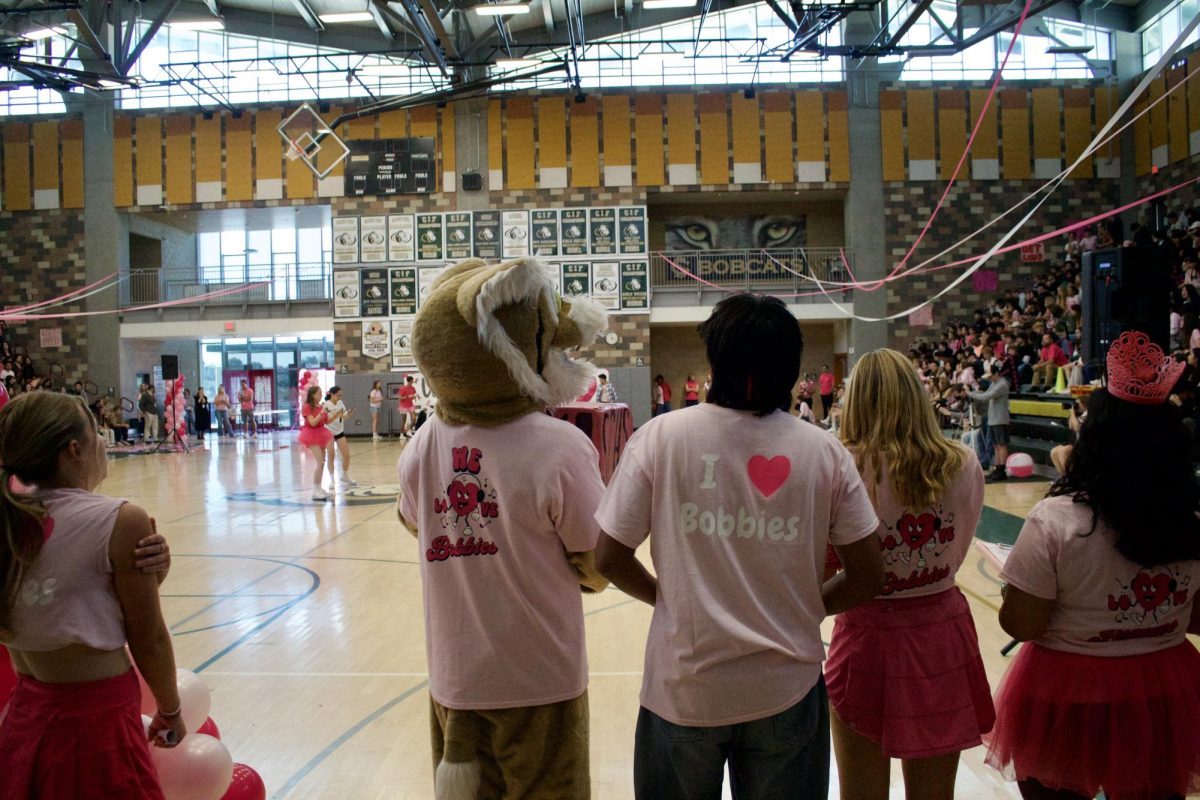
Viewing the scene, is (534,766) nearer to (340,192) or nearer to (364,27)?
(340,192)

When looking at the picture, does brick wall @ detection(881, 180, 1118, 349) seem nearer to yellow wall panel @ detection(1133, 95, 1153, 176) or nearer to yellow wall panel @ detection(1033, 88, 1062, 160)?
yellow wall panel @ detection(1133, 95, 1153, 176)

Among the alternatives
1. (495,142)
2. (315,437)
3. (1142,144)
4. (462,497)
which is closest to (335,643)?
(462,497)

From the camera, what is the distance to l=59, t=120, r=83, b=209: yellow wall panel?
20359mm

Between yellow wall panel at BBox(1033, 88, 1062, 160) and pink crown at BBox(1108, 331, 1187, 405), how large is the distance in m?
20.2

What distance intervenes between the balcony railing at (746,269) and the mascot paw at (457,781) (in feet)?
59.8

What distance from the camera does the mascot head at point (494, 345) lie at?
1.85 meters

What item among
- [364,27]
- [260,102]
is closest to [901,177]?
[364,27]

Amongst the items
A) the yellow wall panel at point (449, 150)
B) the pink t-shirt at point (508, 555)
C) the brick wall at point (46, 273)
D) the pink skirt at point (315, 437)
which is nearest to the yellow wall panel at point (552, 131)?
the yellow wall panel at point (449, 150)

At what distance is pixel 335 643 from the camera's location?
15.1ft

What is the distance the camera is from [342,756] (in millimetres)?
3180

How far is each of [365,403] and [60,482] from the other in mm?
19059

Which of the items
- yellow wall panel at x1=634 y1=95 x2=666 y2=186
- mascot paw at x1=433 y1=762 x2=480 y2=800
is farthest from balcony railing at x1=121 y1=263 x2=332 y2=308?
mascot paw at x1=433 y1=762 x2=480 y2=800

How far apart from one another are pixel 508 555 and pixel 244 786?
1402 millimetres

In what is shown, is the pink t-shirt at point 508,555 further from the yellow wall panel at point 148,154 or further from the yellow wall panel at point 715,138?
the yellow wall panel at point 148,154
